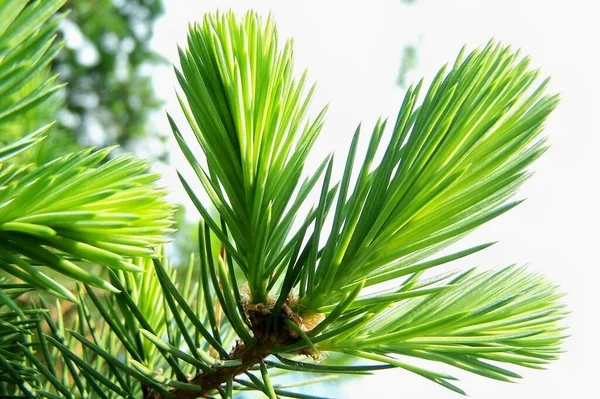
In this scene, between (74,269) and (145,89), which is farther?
(145,89)

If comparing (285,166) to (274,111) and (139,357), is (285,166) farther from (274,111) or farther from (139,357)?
(139,357)

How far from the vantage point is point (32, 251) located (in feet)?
1.01

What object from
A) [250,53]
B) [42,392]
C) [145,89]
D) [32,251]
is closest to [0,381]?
[42,392]

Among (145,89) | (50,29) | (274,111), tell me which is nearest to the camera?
(50,29)

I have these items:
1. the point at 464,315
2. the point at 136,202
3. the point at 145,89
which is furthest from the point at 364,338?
the point at 145,89

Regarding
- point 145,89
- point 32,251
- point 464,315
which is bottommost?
point 464,315

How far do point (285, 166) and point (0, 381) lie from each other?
0.74ft

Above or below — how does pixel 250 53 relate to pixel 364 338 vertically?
above

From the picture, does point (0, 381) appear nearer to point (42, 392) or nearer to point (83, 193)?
point (42, 392)

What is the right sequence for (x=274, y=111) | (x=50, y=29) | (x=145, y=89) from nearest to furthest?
1. (x=50, y=29)
2. (x=274, y=111)
3. (x=145, y=89)

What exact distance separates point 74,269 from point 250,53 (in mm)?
Result: 172

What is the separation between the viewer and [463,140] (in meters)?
0.37

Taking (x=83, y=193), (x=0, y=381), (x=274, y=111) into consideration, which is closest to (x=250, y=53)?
(x=274, y=111)

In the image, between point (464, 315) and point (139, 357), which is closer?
point (464, 315)
